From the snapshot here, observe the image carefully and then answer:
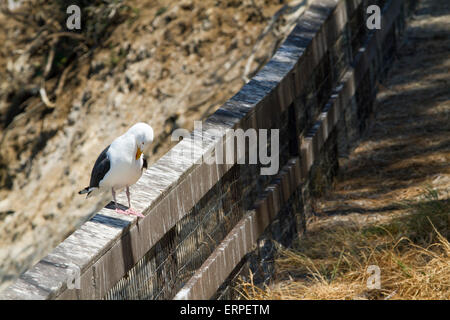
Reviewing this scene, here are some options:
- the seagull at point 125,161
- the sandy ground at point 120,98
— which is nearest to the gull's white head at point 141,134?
the seagull at point 125,161

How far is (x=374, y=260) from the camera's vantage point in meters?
4.25

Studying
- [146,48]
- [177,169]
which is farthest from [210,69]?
[177,169]

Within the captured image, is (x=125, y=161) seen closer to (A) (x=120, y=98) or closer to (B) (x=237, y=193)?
(B) (x=237, y=193)

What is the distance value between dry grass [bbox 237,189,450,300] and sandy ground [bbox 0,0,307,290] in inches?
203

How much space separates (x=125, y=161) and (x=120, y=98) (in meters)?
7.52

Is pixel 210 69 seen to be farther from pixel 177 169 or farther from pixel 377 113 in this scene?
pixel 177 169

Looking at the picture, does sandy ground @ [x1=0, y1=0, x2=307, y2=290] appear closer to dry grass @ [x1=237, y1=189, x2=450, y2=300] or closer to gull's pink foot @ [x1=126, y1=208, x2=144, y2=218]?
dry grass @ [x1=237, y1=189, x2=450, y2=300]

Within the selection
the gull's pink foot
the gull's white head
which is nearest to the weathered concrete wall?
the gull's pink foot

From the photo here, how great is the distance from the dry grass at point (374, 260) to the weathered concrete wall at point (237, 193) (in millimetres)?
192

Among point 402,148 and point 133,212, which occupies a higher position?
point 133,212

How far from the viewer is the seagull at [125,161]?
3.51 metres

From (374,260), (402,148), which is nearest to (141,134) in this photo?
(374,260)

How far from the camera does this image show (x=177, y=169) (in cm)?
352

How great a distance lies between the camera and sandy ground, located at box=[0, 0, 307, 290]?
10203 mm
